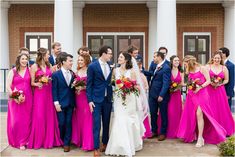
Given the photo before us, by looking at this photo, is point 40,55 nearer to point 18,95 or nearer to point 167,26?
point 18,95

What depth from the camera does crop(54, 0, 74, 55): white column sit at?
44.1 ft

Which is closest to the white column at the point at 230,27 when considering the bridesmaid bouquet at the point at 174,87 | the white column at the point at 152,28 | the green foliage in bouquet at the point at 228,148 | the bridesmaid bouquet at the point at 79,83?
the white column at the point at 152,28

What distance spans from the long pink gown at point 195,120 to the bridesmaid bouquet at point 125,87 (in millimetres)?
1478

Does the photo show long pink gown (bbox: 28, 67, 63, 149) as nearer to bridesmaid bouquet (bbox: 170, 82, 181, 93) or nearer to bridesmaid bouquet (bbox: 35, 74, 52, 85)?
bridesmaid bouquet (bbox: 35, 74, 52, 85)

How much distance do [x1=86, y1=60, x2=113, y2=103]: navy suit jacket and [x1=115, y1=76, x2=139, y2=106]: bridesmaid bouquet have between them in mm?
Answer: 263

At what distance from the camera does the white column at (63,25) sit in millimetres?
13453

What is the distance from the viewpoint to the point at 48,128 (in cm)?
742

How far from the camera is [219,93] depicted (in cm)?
818

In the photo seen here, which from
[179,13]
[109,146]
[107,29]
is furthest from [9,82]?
[179,13]

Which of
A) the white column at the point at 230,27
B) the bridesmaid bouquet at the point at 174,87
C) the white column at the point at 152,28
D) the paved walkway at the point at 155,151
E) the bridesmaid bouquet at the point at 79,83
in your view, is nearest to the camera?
the paved walkway at the point at 155,151

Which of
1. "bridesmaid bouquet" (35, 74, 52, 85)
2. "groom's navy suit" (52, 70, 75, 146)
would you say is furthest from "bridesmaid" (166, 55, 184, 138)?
"bridesmaid bouquet" (35, 74, 52, 85)

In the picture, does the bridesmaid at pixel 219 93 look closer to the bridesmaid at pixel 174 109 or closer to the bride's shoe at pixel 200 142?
the bridesmaid at pixel 174 109

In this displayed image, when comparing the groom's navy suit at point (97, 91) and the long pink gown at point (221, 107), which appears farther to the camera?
the long pink gown at point (221, 107)

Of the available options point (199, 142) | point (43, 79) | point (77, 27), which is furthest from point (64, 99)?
point (77, 27)
